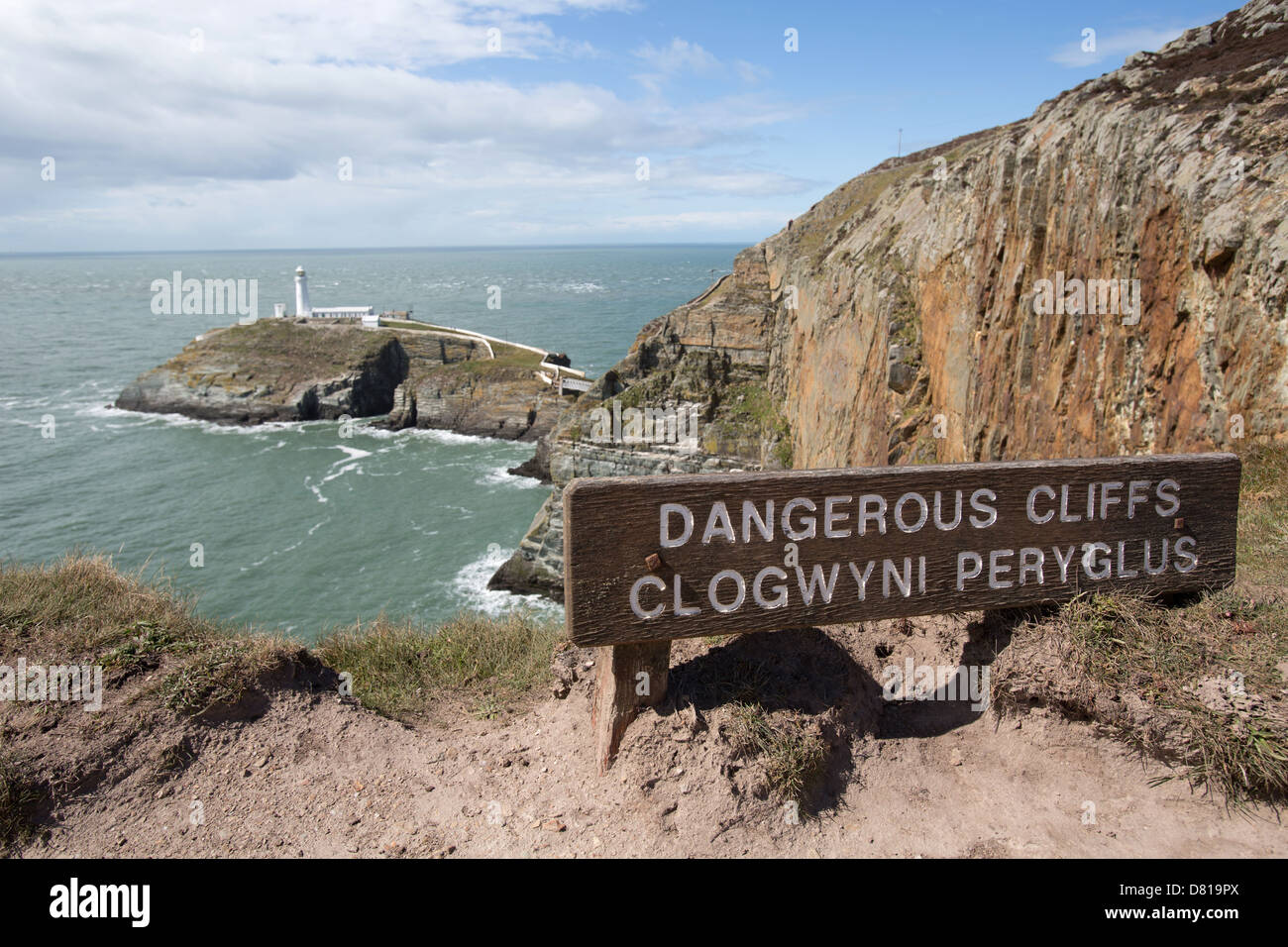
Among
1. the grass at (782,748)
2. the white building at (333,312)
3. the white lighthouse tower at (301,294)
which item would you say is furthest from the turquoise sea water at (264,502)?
the white building at (333,312)

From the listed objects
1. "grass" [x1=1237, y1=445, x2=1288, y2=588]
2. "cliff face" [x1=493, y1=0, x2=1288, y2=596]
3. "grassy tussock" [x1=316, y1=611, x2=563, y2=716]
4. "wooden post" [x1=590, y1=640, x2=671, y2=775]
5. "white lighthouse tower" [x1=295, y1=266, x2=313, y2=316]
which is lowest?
"grassy tussock" [x1=316, y1=611, x2=563, y2=716]

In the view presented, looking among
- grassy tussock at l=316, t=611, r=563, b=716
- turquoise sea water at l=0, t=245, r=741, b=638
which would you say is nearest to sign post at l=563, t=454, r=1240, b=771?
grassy tussock at l=316, t=611, r=563, b=716

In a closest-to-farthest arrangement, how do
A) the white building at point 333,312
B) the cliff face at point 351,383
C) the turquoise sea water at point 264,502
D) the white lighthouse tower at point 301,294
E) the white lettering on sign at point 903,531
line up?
the white lettering on sign at point 903,531 < the turquoise sea water at point 264,502 < the cliff face at point 351,383 < the white building at point 333,312 < the white lighthouse tower at point 301,294

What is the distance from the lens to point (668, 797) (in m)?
3.27

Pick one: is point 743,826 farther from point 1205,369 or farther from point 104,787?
point 1205,369

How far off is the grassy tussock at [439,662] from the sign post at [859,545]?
1.37 meters

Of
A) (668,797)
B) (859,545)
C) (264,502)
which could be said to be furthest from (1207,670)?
(264,502)

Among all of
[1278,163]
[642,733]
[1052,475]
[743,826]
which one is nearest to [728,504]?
[642,733]

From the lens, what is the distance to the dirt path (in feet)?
10.3

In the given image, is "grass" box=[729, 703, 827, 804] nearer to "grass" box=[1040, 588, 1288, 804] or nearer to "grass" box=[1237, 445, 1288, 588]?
"grass" box=[1040, 588, 1288, 804]

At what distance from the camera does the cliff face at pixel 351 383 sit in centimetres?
5269

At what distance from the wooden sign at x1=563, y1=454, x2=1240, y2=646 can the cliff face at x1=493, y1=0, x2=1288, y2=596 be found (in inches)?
142

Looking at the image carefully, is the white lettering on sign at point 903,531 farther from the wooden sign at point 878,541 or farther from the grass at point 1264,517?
the grass at point 1264,517

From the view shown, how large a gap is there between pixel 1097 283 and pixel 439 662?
803 cm
